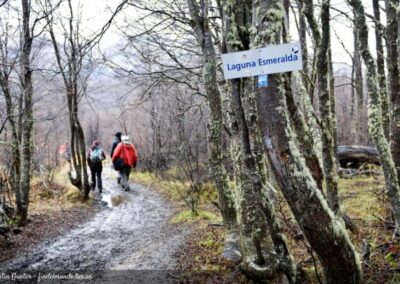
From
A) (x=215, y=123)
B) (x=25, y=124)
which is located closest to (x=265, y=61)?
(x=215, y=123)

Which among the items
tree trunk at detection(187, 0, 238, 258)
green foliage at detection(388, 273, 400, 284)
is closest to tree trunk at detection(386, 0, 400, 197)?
green foliage at detection(388, 273, 400, 284)

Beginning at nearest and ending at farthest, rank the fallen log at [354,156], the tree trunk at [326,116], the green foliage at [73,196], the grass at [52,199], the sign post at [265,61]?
the sign post at [265,61] < the tree trunk at [326,116] < the grass at [52,199] < the green foliage at [73,196] < the fallen log at [354,156]

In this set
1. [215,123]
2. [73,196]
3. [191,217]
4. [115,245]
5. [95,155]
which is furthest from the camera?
[95,155]

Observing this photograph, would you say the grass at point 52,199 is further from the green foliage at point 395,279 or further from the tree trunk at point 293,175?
the green foliage at point 395,279

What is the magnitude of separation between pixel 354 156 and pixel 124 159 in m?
8.61

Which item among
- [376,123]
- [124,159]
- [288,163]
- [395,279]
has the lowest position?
[395,279]

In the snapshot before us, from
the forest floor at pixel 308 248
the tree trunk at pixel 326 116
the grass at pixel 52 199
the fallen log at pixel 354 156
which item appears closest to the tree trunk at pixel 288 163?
the forest floor at pixel 308 248

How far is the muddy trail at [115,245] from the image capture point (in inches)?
238

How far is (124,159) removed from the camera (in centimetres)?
1424

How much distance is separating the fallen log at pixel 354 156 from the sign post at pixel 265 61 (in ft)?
38.9

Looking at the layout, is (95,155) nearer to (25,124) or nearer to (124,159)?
(124,159)

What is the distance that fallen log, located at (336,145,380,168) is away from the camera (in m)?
14.3

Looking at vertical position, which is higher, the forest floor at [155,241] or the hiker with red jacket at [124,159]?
the hiker with red jacket at [124,159]

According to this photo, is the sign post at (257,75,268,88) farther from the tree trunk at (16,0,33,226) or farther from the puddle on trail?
the tree trunk at (16,0,33,226)
